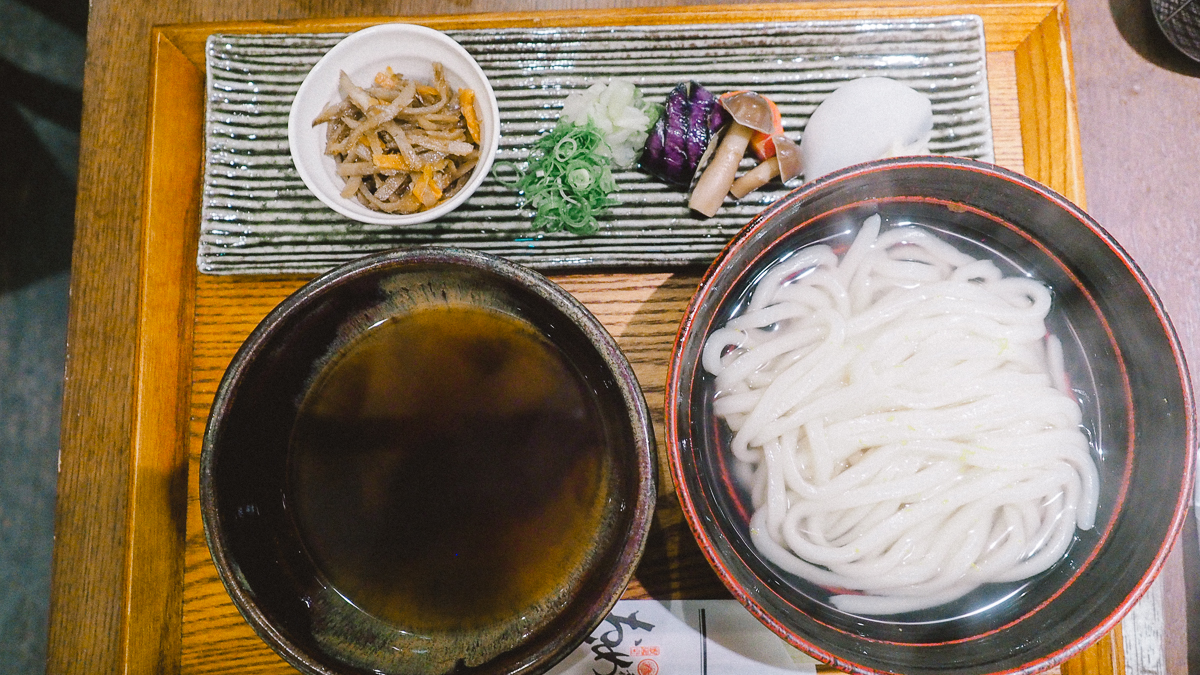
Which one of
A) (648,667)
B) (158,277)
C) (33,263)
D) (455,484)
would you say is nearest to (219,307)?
(158,277)

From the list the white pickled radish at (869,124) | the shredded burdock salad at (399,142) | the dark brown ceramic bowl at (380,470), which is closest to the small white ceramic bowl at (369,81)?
the shredded burdock salad at (399,142)

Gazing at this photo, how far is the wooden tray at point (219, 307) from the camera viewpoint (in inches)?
59.7

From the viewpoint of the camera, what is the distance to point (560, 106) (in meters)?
1.62

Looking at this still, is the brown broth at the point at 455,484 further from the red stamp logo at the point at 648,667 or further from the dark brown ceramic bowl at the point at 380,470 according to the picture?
the red stamp logo at the point at 648,667

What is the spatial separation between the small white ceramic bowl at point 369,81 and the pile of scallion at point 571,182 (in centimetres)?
12

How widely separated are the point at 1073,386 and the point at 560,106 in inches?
51.1

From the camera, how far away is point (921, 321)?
136 centimetres

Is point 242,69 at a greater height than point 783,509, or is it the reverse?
point 242,69

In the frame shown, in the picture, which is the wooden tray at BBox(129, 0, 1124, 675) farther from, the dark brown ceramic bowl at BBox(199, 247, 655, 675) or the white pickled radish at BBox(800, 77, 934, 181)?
the dark brown ceramic bowl at BBox(199, 247, 655, 675)

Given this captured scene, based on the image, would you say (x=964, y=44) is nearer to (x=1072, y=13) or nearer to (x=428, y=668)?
(x=1072, y=13)

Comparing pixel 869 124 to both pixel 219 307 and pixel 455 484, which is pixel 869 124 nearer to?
pixel 455 484

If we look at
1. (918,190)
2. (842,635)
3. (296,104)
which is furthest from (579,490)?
(296,104)

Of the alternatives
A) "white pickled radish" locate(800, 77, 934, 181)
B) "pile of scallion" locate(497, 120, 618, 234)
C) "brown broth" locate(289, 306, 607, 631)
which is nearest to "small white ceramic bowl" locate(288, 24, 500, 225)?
"pile of scallion" locate(497, 120, 618, 234)

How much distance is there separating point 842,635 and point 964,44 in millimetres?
1362
